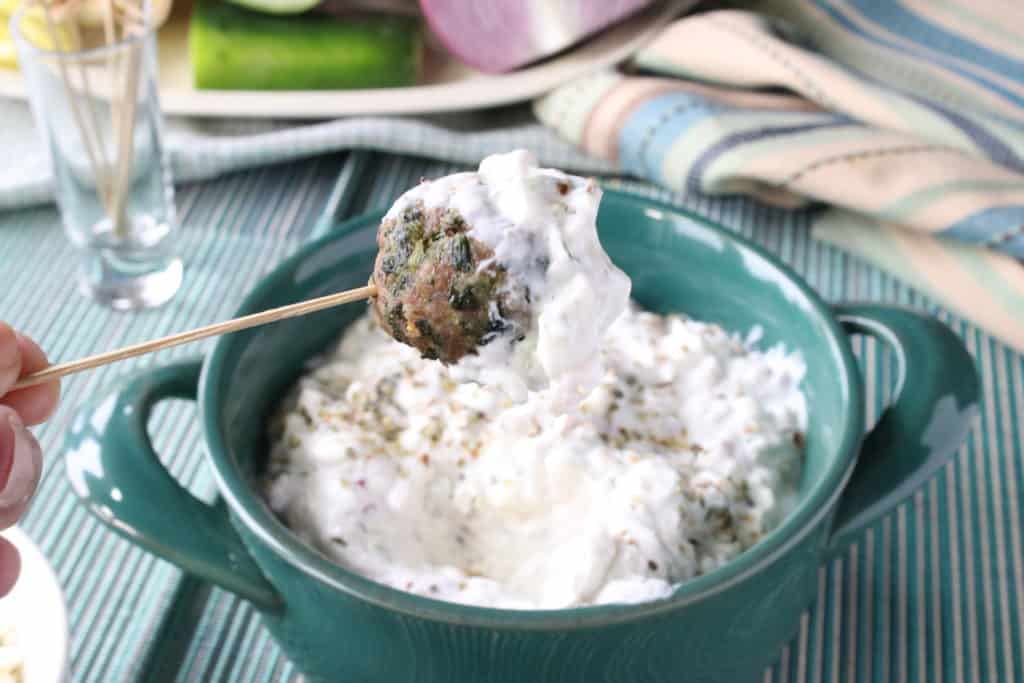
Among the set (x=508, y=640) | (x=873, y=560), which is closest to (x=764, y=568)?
(x=508, y=640)

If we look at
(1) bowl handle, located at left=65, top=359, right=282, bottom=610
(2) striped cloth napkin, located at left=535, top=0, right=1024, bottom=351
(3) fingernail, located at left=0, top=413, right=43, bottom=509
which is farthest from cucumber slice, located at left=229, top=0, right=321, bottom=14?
(3) fingernail, located at left=0, top=413, right=43, bottom=509

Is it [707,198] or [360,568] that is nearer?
[360,568]

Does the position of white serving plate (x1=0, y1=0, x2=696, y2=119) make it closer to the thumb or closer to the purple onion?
the purple onion

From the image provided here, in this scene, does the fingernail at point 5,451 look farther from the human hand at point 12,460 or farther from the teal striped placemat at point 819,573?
the teal striped placemat at point 819,573

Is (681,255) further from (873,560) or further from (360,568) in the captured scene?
(360,568)

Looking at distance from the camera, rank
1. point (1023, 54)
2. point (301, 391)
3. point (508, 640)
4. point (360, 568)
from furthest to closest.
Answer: point (1023, 54), point (301, 391), point (360, 568), point (508, 640)
